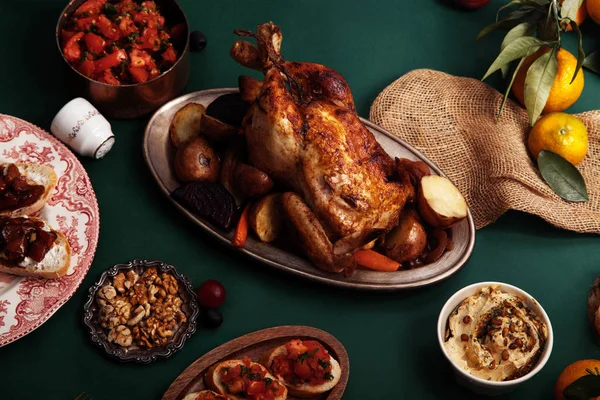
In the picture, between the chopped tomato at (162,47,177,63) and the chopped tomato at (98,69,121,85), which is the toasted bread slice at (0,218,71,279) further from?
the chopped tomato at (162,47,177,63)

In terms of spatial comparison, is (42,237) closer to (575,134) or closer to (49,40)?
(49,40)

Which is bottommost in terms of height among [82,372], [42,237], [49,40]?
[82,372]

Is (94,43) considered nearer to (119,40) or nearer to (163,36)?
(119,40)

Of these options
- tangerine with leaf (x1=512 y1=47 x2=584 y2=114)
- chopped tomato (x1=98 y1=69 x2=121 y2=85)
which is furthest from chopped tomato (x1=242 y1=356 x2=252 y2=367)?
tangerine with leaf (x1=512 y1=47 x2=584 y2=114)

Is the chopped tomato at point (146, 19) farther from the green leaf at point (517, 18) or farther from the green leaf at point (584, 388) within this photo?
the green leaf at point (584, 388)

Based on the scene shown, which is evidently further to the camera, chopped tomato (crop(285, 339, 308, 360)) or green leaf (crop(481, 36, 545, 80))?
green leaf (crop(481, 36, 545, 80))

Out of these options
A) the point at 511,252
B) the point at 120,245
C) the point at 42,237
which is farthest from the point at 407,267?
the point at 42,237
